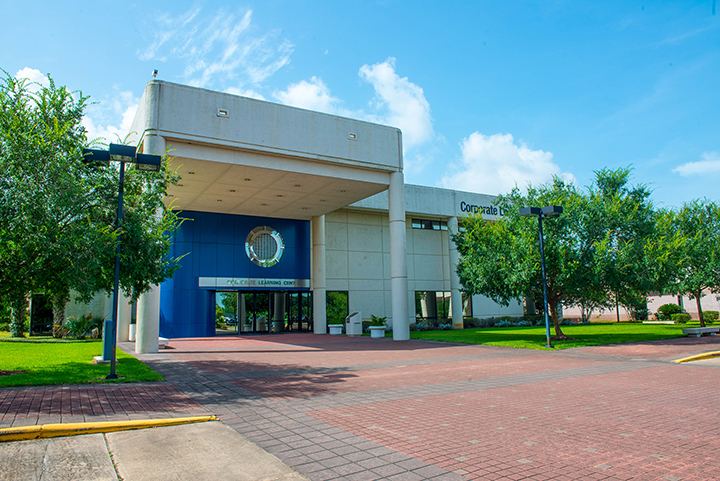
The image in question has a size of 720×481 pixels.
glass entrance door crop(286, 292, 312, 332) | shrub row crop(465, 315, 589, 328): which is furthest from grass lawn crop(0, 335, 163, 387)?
shrub row crop(465, 315, 589, 328)

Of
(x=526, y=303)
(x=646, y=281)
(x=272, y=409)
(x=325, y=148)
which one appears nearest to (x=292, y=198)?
(x=325, y=148)

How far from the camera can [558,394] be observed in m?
8.70

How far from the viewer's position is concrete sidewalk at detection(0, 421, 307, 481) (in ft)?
14.4

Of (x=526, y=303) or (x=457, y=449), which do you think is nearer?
(x=457, y=449)

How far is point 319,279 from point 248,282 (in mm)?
4656

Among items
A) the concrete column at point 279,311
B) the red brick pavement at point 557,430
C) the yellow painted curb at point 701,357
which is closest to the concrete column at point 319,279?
the concrete column at point 279,311

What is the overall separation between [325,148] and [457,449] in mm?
18273

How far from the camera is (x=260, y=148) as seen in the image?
20406 mm

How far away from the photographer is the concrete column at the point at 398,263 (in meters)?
23.9

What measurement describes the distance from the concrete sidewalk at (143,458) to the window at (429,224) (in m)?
31.6

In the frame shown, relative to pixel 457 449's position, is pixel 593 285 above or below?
above

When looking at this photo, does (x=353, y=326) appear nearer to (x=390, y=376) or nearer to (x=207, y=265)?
(x=207, y=265)

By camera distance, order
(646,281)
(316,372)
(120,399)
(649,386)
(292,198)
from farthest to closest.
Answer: (292,198) → (646,281) → (316,372) → (649,386) → (120,399)

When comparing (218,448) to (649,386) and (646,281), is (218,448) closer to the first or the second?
(649,386)
